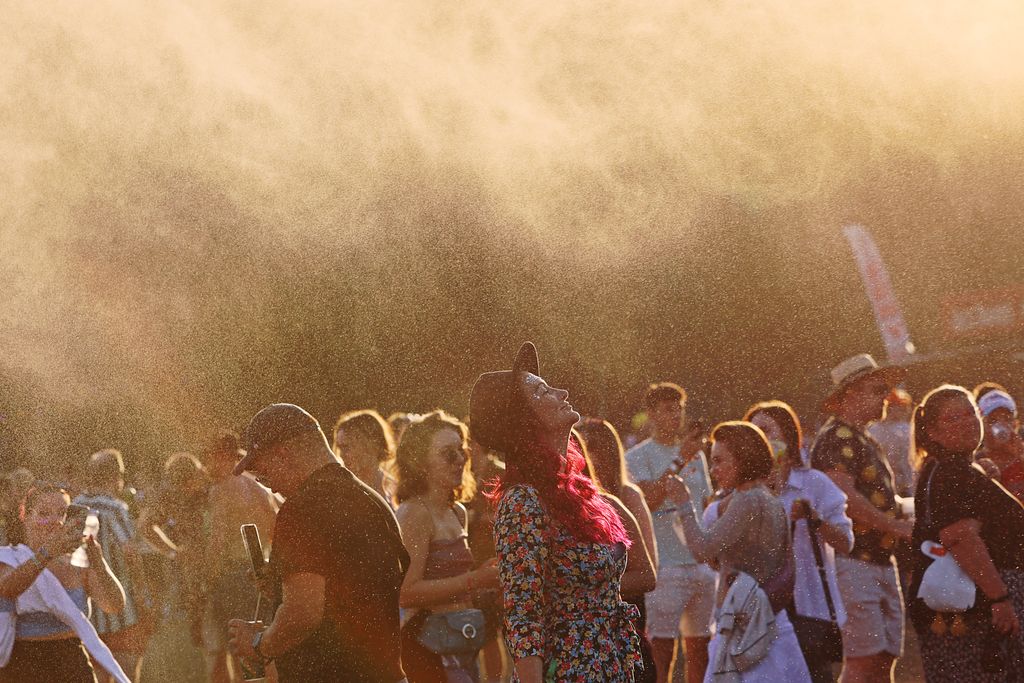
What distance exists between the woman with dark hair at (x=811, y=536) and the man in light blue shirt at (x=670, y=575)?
52cm

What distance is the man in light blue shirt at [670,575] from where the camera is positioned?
6.64m

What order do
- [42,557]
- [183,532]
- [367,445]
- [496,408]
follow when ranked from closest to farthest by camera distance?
[496,408], [42,557], [367,445], [183,532]

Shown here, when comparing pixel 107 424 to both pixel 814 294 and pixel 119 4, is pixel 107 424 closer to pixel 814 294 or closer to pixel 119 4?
pixel 119 4

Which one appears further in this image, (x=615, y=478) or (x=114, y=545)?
(x=114, y=545)

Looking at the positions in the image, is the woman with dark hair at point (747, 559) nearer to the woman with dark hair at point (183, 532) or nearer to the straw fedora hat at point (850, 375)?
the straw fedora hat at point (850, 375)

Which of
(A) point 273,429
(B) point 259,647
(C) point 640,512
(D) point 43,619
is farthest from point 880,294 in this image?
(B) point 259,647

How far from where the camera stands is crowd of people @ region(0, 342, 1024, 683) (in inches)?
131

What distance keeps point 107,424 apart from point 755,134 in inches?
296

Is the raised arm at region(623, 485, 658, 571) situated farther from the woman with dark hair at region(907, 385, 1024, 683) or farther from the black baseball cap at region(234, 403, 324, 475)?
the black baseball cap at region(234, 403, 324, 475)

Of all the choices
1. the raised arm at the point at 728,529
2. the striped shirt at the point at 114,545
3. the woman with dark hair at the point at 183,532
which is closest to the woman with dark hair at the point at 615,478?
the raised arm at the point at 728,529

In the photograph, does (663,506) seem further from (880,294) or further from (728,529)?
(880,294)

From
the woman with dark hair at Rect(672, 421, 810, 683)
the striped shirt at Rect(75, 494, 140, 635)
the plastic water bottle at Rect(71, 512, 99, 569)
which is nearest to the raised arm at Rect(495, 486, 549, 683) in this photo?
the woman with dark hair at Rect(672, 421, 810, 683)

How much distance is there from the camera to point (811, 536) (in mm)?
5832

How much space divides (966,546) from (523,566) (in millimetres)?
2660
